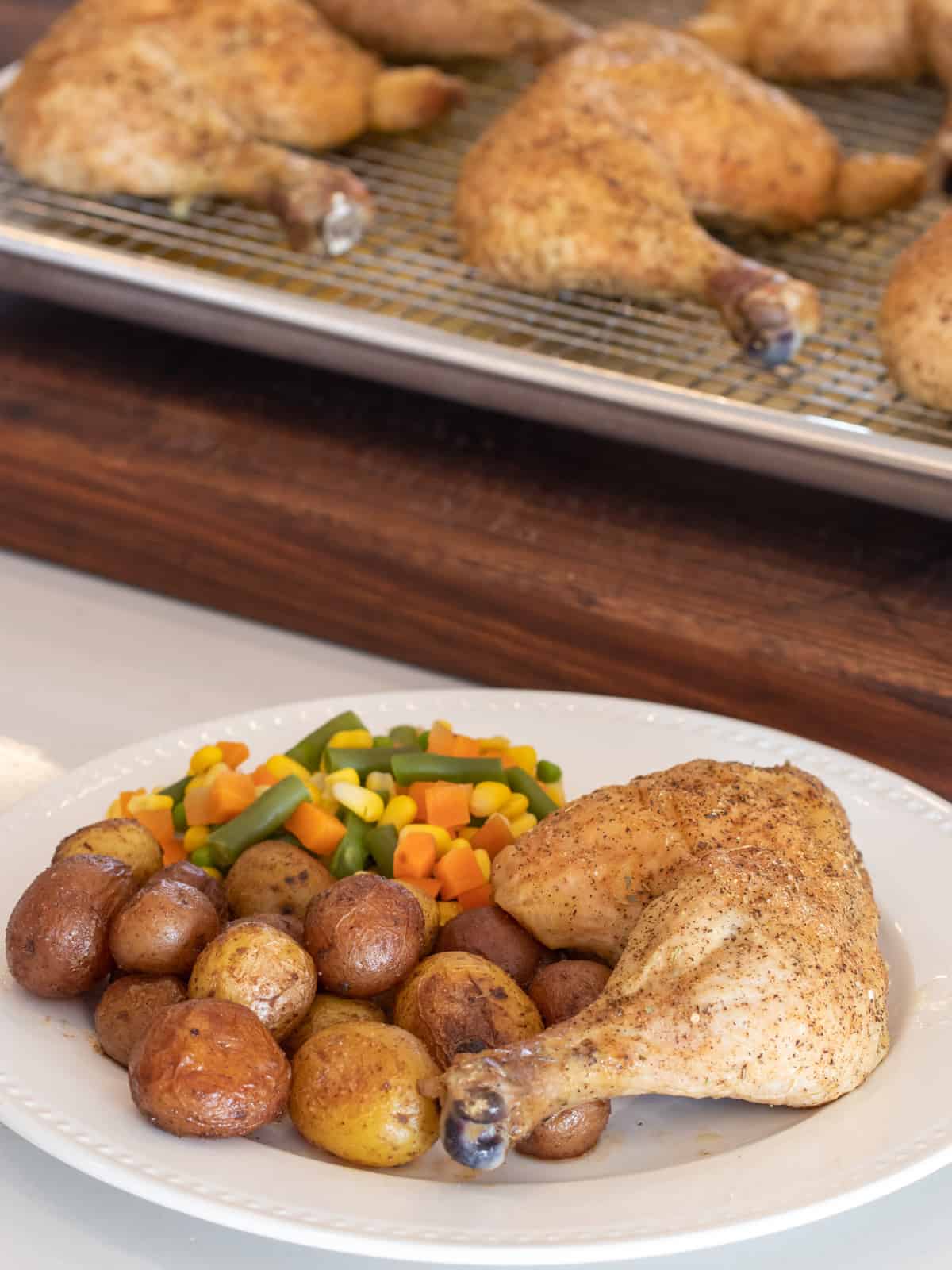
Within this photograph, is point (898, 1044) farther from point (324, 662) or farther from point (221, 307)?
point (221, 307)

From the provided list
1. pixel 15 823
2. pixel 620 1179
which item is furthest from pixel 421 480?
pixel 620 1179

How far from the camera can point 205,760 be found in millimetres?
1339

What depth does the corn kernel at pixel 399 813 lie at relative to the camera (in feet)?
4.15

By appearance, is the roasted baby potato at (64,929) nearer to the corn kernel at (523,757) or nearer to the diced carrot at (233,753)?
the diced carrot at (233,753)

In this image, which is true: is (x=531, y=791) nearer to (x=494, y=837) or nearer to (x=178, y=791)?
(x=494, y=837)

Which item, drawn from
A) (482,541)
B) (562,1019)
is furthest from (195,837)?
(482,541)

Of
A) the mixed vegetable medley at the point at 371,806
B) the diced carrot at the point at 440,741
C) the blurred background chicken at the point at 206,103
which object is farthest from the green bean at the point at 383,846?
the blurred background chicken at the point at 206,103

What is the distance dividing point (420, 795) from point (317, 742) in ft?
0.39

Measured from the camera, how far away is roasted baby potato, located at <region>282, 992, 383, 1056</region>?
1.10 metres

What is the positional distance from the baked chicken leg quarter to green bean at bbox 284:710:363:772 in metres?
0.23

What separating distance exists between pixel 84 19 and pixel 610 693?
106 centimetres

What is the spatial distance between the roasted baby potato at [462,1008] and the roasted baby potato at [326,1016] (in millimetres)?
24

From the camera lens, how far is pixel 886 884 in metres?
1.26

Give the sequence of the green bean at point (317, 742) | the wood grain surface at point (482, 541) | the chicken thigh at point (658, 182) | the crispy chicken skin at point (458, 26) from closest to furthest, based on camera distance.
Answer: the green bean at point (317, 742), the wood grain surface at point (482, 541), the chicken thigh at point (658, 182), the crispy chicken skin at point (458, 26)
